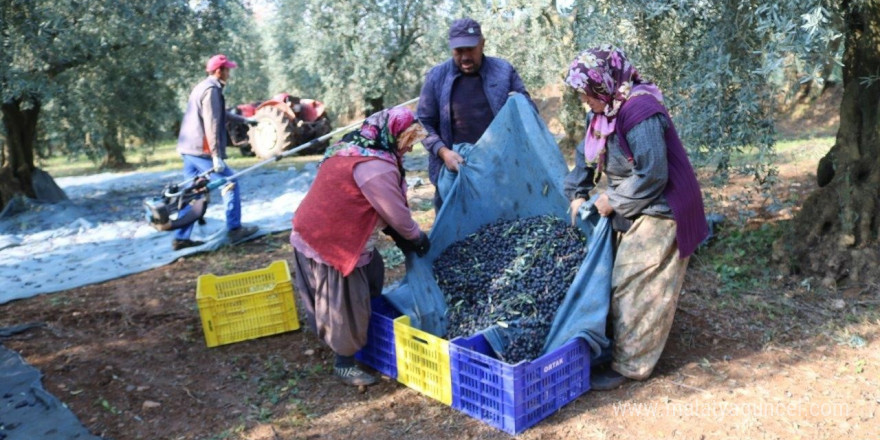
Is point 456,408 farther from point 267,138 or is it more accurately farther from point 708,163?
point 267,138

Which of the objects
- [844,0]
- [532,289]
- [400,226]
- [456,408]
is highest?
[844,0]

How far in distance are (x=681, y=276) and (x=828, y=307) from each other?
1.39m

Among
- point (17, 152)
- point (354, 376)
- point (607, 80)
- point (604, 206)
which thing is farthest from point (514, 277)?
point (17, 152)

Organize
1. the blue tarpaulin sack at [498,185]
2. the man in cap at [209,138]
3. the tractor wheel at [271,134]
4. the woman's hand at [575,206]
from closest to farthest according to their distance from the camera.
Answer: the woman's hand at [575,206], the blue tarpaulin sack at [498,185], the man in cap at [209,138], the tractor wheel at [271,134]

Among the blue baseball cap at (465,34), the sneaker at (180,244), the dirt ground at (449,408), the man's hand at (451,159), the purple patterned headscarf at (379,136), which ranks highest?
the blue baseball cap at (465,34)

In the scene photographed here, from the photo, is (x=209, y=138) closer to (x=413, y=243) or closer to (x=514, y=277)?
(x=413, y=243)

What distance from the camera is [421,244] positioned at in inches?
135

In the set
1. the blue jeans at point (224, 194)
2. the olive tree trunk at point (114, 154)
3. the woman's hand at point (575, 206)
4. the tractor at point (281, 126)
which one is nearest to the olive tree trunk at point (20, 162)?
the blue jeans at point (224, 194)

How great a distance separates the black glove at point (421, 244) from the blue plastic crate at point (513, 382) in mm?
589

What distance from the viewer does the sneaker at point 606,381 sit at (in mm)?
3174

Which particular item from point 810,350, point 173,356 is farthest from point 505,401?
point 173,356

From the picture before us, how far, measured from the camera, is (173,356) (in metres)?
3.88

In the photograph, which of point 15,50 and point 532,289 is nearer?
point 532,289

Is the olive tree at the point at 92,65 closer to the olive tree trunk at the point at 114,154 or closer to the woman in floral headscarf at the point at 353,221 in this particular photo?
the olive tree trunk at the point at 114,154
